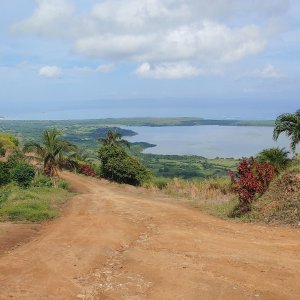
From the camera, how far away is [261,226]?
531 inches

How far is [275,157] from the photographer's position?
865 inches

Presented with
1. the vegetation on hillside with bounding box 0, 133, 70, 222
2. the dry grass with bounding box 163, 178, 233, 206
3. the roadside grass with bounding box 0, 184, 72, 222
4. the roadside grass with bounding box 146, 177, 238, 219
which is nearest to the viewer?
the roadside grass with bounding box 0, 184, 72, 222

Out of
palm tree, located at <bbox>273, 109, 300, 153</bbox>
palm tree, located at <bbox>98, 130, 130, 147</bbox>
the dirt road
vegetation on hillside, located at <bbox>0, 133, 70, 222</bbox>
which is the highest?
palm tree, located at <bbox>273, 109, 300, 153</bbox>

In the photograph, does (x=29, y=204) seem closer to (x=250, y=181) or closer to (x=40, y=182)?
(x=250, y=181)

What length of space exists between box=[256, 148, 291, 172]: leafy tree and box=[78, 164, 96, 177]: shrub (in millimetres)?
18746

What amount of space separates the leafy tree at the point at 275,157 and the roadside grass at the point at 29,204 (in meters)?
10.1

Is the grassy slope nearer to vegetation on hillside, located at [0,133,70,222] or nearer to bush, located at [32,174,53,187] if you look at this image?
bush, located at [32,174,53,187]

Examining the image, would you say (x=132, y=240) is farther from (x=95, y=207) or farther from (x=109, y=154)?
(x=109, y=154)

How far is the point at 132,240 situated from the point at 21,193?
391 inches

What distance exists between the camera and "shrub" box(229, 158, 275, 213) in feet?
51.7

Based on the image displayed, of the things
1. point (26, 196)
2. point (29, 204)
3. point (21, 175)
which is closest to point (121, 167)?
point (21, 175)

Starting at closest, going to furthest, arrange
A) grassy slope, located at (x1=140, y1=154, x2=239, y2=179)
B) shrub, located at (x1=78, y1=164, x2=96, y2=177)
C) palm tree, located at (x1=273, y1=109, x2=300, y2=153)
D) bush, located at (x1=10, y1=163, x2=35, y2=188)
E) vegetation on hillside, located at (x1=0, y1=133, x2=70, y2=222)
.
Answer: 1. vegetation on hillside, located at (x1=0, y1=133, x2=70, y2=222)
2. palm tree, located at (x1=273, y1=109, x2=300, y2=153)
3. bush, located at (x1=10, y1=163, x2=35, y2=188)
4. shrub, located at (x1=78, y1=164, x2=96, y2=177)
5. grassy slope, located at (x1=140, y1=154, x2=239, y2=179)

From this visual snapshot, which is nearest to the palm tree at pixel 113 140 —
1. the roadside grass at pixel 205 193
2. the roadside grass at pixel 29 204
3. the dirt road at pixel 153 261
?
the roadside grass at pixel 205 193

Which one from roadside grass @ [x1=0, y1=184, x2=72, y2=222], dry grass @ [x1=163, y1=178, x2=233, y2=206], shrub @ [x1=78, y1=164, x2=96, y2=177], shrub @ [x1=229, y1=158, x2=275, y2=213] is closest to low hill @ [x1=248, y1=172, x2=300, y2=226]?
shrub @ [x1=229, y1=158, x2=275, y2=213]
